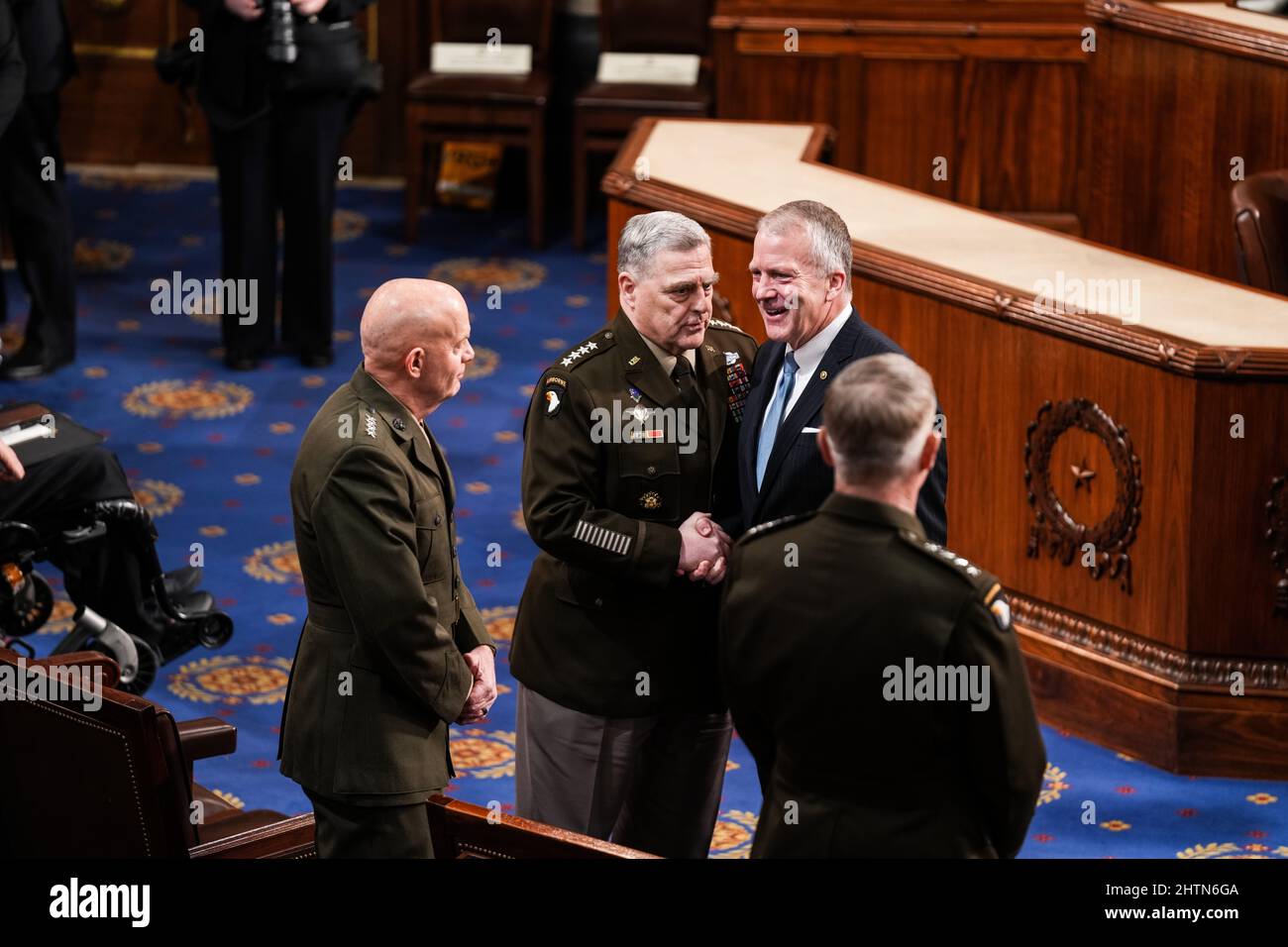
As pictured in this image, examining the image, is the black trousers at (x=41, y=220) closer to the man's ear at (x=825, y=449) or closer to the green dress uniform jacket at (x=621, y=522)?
the green dress uniform jacket at (x=621, y=522)

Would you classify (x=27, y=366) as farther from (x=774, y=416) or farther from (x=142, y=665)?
(x=774, y=416)

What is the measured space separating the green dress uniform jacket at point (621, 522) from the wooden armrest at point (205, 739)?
674 mm

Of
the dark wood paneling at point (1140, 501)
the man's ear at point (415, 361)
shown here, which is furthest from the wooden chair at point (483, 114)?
the man's ear at point (415, 361)

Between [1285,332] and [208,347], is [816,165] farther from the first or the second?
[208,347]

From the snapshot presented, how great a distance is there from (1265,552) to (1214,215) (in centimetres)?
252

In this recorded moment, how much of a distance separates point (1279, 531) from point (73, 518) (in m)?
3.00

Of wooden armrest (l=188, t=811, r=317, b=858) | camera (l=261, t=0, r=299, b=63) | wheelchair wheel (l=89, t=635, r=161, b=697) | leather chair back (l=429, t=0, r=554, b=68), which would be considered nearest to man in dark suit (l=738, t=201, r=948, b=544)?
wooden armrest (l=188, t=811, r=317, b=858)

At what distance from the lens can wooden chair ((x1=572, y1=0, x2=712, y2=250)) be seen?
27.9 feet

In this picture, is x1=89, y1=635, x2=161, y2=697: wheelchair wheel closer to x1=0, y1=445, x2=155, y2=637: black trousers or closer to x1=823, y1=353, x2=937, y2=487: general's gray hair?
x1=0, y1=445, x2=155, y2=637: black trousers

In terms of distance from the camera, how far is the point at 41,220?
7145 millimetres

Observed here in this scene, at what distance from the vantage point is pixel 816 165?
6.04 metres

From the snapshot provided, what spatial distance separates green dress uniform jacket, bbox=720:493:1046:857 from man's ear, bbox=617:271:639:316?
88 centimetres

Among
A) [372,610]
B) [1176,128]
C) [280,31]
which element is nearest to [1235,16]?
[1176,128]

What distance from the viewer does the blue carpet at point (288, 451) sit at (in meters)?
4.48
